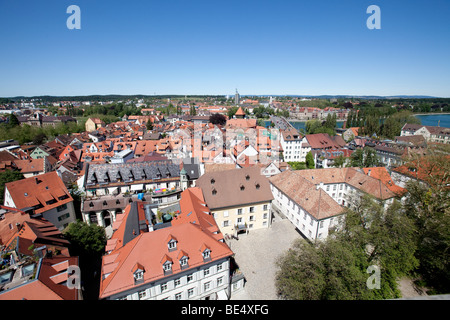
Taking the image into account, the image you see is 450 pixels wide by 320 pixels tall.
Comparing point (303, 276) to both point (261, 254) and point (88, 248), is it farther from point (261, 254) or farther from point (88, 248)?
point (88, 248)

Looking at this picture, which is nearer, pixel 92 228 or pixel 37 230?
pixel 37 230

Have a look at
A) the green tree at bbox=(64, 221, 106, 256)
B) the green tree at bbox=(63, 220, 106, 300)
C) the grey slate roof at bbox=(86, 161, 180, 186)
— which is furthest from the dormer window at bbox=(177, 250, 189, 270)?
the grey slate roof at bbox=(86, 161, 180, 186)

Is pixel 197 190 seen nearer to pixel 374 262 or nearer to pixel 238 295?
pixel 238 295

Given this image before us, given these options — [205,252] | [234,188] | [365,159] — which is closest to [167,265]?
[205,252]

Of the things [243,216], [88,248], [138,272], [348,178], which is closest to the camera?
[138,272]

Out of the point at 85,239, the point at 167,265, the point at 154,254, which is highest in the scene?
the point at 154,254
